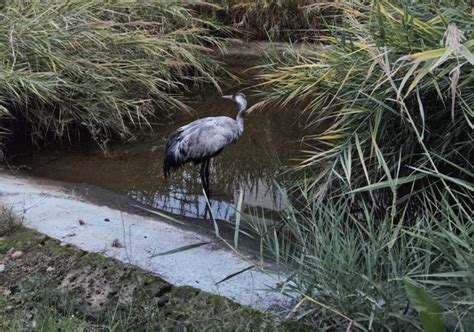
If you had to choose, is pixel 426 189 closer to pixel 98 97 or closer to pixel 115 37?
pixel 98 97

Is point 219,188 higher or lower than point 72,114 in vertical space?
lower

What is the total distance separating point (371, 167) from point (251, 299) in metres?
1.22

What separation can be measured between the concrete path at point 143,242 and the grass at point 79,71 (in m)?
1.48

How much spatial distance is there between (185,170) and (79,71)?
1254 millimetres

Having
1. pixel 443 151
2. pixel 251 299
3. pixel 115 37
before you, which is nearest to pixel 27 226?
pixel 251 299

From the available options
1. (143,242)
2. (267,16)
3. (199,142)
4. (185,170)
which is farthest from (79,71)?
(267,16)

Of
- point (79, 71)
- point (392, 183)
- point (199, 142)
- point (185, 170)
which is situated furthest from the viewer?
point (79, 71)

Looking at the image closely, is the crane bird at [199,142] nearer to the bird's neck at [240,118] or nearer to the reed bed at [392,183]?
the bird's neck at [240,118]

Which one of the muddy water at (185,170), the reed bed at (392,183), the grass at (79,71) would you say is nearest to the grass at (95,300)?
the reed bed at (392,183)

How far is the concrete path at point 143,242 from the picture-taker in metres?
2.75

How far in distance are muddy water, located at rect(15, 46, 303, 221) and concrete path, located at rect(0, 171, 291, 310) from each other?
83 centimetres

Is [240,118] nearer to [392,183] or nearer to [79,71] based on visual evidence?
[79,71]

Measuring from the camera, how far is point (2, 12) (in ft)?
20.2

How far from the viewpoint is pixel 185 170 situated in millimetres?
5590
